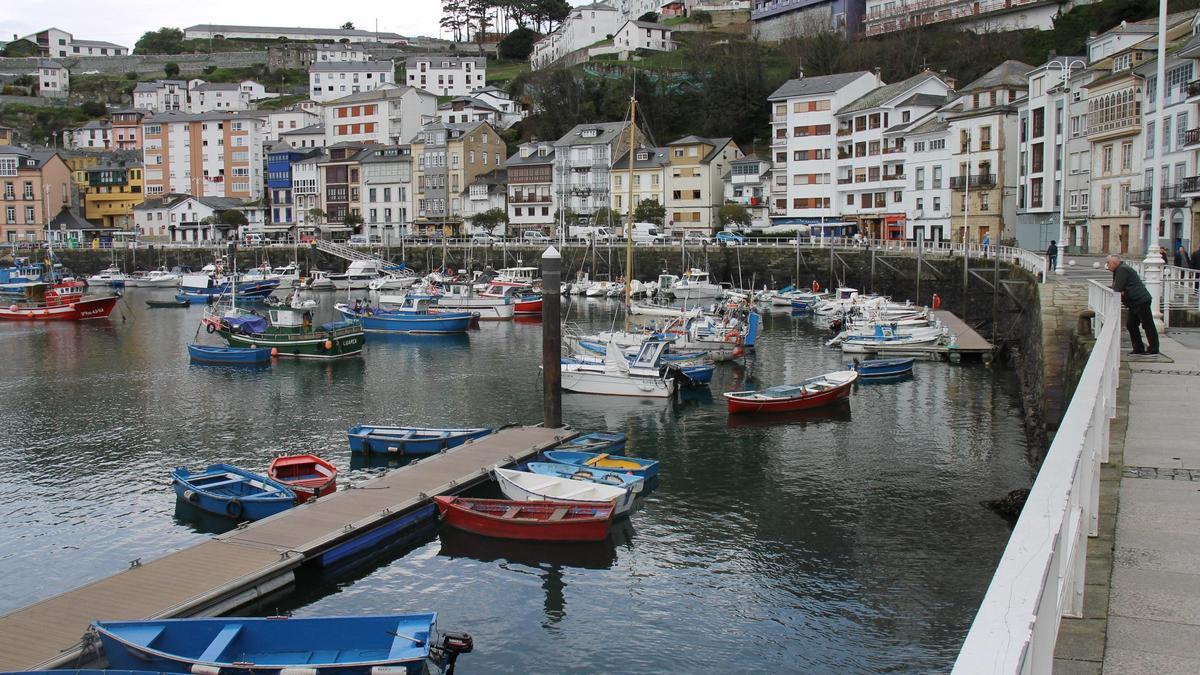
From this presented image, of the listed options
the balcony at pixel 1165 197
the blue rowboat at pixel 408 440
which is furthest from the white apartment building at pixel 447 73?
the blue rowboat at pixel 408 440

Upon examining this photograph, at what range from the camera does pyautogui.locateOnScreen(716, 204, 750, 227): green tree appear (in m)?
84.2

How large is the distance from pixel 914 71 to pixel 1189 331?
8377 cm

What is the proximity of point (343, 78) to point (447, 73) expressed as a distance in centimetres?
1546

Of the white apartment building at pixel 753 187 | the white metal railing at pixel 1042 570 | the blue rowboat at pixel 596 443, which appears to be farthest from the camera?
the white apartment building at pixel 753 187

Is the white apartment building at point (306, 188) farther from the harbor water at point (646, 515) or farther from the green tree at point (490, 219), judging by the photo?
the harbor water at point (646, 515)

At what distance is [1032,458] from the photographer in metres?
25.1

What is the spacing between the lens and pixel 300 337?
153 feet

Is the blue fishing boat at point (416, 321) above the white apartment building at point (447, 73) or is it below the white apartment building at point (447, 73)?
below

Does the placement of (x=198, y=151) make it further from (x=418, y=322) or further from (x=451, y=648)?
(x=451, y=648)

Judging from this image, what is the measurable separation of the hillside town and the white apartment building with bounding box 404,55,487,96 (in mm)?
340

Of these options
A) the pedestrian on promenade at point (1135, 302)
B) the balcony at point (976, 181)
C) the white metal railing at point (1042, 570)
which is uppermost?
the balcony at point (976, 181)

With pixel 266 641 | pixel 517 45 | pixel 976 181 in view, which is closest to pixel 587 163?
pixel 976 181

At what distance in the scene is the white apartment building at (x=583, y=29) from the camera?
460 feet

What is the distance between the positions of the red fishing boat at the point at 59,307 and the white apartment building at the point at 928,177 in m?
54.2
